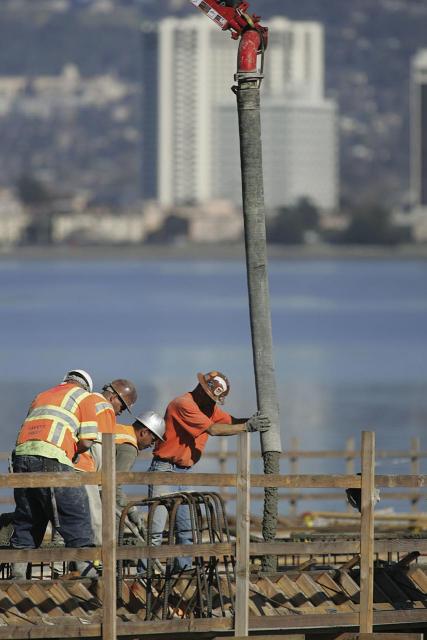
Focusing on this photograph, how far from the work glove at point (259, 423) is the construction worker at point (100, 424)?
856 millimetres

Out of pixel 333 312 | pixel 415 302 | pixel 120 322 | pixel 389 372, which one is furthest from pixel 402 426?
pixel 415 302

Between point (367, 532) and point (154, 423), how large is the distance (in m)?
2.32

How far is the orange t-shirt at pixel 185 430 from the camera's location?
1202cm

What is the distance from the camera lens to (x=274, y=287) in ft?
477

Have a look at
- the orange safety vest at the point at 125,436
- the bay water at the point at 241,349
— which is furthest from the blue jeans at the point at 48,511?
the bay water at the point at 241,349

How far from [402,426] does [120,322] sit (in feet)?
187

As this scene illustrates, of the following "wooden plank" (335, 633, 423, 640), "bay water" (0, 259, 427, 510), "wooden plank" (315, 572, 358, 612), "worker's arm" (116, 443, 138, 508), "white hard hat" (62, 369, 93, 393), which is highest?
"white hard hat" (62, 369, 93, 393)

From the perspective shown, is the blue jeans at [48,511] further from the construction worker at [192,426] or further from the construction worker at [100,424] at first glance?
the construction worker at [192,426]

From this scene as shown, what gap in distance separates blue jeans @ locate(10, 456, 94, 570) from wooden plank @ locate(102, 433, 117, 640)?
3.13 feet

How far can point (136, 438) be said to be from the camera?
1220cm

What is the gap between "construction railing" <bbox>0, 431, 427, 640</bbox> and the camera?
395 inches

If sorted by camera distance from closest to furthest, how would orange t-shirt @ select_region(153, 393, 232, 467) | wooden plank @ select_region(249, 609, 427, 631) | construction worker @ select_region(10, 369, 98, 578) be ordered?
wooden plank @ select_region(249, 609, 427, 631), construction worker @ select_region(10, 369, 98, 578), orange t-shirt @ select_region(153, 393, 232, 467)

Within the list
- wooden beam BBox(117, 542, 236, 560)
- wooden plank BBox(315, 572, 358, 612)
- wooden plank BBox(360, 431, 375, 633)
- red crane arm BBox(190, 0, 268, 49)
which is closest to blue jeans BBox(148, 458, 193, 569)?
wooden plank BBox(315, 572, 358, 612)

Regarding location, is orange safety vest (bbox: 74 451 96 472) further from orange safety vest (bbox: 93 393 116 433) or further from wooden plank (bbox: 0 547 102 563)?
wooden plank (bbox: 0 547 102 563)
